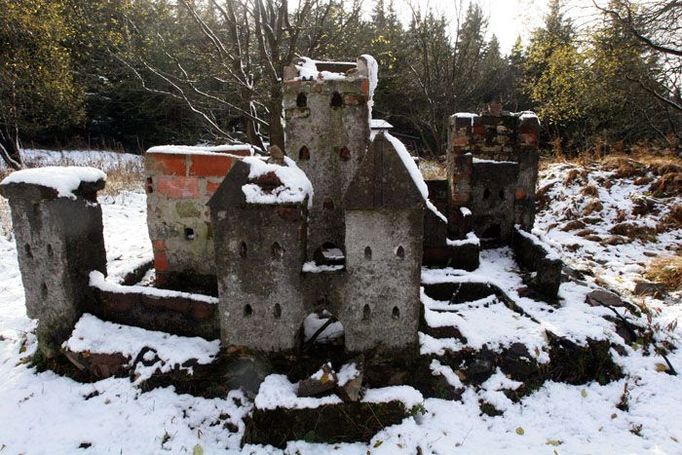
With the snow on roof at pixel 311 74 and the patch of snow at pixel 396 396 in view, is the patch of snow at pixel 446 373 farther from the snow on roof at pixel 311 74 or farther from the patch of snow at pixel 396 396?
the snow on roof at pixel 311 74

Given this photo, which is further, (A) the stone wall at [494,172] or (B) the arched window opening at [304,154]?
(A) the stone wall at [494,172]

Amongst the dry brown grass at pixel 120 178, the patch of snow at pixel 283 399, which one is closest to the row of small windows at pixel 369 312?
the patch of snow at pixel 283 399

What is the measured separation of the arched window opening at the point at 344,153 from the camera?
180 inches

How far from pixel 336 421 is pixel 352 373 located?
0.39m

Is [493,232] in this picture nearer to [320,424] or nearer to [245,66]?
[320,424]

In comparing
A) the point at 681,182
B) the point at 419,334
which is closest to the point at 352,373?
the point at 419,334

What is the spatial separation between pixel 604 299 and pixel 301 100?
4.26m

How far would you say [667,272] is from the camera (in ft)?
22.8

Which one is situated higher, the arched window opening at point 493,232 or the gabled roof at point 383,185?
the gabled roof at point 383,185

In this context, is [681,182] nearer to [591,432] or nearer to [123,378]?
[591,432]

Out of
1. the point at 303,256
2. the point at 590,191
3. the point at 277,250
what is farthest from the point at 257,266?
the point at 590,191

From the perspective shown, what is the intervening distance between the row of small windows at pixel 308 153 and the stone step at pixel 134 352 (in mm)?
2074

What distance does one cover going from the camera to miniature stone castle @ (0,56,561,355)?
375 centimetres

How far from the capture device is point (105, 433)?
3.52 m
